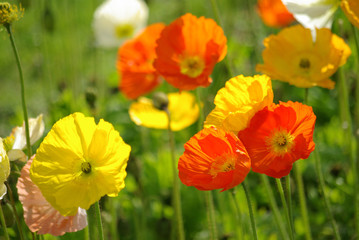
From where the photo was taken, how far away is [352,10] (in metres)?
0.99

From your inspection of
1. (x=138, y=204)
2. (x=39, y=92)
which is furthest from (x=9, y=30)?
(x=39, y=92)

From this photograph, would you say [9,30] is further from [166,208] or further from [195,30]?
[166,208]

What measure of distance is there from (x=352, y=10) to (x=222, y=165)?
0.40 meters

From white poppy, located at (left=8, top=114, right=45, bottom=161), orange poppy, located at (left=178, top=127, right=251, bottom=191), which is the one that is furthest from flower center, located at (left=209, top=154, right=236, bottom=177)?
white poppy, located at (left=8, top=114, right=45, bottom=161)

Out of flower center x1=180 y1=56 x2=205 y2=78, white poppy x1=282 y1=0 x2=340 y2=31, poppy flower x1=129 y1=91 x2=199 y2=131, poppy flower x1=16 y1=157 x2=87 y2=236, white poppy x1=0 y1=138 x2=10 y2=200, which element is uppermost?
white poppy x1=282 y1=0 x2=340 y2=31

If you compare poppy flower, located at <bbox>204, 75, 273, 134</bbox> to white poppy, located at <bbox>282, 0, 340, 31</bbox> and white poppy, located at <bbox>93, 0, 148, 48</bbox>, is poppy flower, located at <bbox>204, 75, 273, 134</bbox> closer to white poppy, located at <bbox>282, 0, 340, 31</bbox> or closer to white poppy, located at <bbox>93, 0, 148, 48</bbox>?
white poppy, located at <bbox>282, 0, 340, 31</bbox>

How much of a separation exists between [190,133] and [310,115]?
1458 mm

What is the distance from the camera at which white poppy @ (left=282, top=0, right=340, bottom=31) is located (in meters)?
1.06

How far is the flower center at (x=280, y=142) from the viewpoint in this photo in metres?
0.79

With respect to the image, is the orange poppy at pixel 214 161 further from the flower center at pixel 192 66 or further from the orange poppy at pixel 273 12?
the orange poppy at pixel 273 12

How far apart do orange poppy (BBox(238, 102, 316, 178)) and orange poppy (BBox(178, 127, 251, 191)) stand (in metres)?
0.03

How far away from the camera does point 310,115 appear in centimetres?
78

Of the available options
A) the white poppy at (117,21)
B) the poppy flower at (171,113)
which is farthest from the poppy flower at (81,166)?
the white poppy at (117,21)

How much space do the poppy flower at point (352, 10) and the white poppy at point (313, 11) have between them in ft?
0.28
